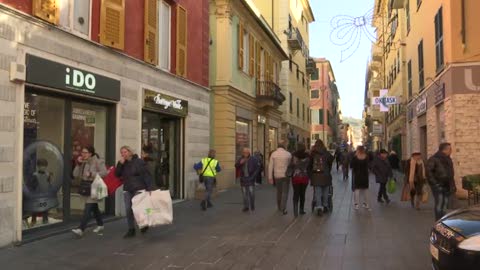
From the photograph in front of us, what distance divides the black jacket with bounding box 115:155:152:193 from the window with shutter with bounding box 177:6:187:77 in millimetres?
5906

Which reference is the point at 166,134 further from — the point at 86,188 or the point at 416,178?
the point at 416,178

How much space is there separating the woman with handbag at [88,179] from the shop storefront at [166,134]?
3583mm

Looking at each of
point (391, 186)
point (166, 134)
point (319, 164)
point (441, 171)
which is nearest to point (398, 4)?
point (391, 186)

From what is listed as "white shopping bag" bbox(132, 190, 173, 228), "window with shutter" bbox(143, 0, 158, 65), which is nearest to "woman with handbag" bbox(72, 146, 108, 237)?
"white shopping bag" bbox(132, 190, 173, 228)

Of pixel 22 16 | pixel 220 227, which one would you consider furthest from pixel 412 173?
pixel 22 16

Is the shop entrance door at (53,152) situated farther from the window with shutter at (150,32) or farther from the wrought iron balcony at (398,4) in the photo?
the wrought iron balcony at (398,4)

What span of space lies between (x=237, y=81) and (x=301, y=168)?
10.3 m

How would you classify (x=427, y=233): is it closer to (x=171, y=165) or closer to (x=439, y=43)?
(x=171, y=165)

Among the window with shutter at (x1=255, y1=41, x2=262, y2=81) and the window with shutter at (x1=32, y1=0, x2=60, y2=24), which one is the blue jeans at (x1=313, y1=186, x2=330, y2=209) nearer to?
the window with shutter at (x1=32, y1=0, x2=60, y2=24)

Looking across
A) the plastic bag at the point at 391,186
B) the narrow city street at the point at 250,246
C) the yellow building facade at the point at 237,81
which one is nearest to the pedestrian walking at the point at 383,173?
the plastic bag at the point at 391,186

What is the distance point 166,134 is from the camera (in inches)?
610

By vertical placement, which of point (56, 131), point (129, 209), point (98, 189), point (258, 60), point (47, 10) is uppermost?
point (258, 60)

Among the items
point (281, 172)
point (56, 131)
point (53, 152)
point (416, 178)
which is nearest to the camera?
point (53, 152)

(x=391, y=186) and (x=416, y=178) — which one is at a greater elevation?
(x=416, y=178)
